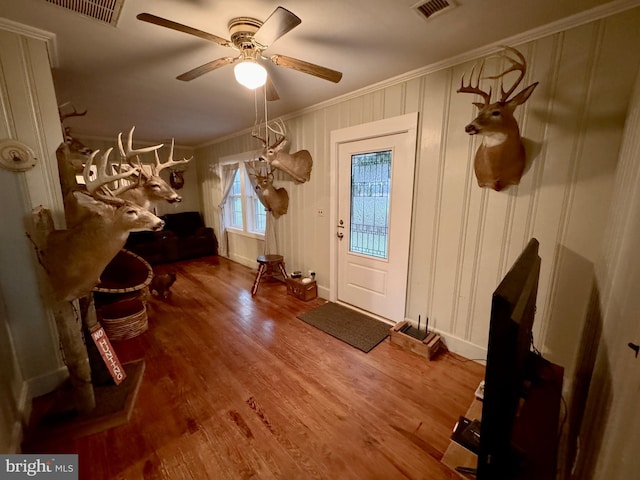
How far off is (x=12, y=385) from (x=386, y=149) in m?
3.17

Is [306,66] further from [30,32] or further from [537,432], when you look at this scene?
[537,432]

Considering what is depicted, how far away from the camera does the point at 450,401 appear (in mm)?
1764

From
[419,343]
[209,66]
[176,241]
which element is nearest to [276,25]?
[209,66]

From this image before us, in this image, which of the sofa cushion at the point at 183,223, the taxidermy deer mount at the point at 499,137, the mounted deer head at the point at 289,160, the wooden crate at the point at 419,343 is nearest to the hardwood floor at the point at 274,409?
the wooden crate at the point at 419,343

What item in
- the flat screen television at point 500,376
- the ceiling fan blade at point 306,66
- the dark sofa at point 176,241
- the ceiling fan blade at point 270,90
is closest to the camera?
the flat screen television at point 500,376

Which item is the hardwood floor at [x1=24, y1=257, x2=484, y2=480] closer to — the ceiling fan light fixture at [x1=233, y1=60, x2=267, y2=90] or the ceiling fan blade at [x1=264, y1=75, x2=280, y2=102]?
the ceiling fan light fixture at [x1=233, y1=60, x2=267, y2=90]

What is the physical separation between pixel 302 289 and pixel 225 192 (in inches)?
112

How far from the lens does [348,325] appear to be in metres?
2.71

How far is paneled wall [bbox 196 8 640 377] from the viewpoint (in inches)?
59.7

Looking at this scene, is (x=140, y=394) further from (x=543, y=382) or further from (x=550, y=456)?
(x=543, y=382)

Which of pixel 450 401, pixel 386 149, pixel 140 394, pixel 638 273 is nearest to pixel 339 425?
pixel 450 401

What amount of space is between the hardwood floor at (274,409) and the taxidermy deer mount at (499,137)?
5.01 ft

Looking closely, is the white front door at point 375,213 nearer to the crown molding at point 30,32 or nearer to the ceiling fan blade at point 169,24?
the ceiling fan blade at point 169,24

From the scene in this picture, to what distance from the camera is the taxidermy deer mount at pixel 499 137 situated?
1642mm
